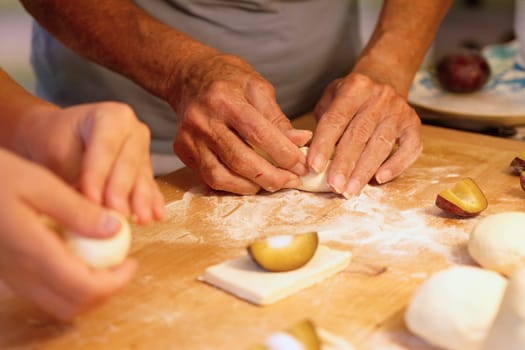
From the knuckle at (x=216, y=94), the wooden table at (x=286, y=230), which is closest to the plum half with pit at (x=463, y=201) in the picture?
the wooden table at (x=286, y=230)

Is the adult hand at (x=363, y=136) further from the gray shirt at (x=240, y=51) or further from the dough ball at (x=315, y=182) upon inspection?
the gray shirt at (x=240, y=51)

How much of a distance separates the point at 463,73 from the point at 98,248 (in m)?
1.61

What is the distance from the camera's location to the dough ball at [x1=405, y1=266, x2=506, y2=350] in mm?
997

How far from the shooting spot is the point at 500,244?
3.97ft

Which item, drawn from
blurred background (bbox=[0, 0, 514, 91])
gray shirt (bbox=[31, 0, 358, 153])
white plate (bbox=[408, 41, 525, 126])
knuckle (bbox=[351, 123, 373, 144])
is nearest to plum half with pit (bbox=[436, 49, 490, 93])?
white plate (bbox=[408, 41, 525, 126])

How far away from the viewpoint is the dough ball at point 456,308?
1.00 m

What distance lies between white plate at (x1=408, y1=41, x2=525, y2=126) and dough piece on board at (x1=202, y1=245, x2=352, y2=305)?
0.99 metres

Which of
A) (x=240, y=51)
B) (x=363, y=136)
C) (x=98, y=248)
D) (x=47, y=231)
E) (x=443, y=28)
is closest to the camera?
(x=47, y=231)

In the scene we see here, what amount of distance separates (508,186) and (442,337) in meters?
0.69

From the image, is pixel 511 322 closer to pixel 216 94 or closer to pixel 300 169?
pixel 300 169

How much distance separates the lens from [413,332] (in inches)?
41.4

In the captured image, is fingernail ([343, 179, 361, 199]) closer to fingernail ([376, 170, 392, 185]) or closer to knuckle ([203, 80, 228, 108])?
fingernail ([376, 170, 392, 185])

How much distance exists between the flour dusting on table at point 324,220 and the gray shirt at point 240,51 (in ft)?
1.70

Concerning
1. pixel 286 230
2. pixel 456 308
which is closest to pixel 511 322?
pixel 456 308
